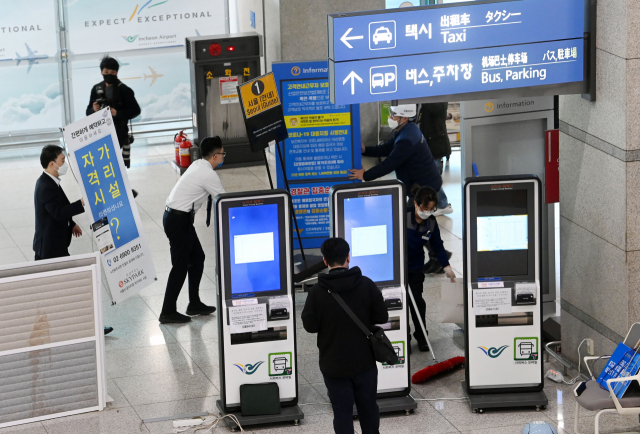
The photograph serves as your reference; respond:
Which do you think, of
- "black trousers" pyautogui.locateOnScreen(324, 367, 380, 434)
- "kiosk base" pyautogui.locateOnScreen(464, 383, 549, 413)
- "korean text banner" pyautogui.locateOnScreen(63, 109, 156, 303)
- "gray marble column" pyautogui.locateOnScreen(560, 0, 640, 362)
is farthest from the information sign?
"black trousers" pyautogui.locateOnScreen(324, 367, 380, 434)

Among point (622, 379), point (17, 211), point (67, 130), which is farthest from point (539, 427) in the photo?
point (17, 211)

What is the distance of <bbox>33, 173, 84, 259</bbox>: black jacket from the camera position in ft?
23.3

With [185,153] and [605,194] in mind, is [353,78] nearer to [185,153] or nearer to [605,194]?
[605,194]

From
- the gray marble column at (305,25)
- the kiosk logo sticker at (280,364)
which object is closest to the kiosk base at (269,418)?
the kiosk logo sticker at (280,364)

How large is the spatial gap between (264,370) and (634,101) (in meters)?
3.04

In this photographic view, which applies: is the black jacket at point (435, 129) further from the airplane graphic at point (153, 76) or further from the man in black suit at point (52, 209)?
the airplane graphic at point (153, 76)

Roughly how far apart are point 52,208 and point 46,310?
4.02ft

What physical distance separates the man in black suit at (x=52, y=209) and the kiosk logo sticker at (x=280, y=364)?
2.09 meters

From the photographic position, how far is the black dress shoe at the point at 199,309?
810 centimetres

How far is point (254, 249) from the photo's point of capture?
6.01 m

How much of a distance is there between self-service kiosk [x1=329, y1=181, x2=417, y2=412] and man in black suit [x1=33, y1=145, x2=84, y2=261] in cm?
223

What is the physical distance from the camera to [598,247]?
252 inches

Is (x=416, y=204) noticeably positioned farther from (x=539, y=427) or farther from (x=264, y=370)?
(x=539, y=427)

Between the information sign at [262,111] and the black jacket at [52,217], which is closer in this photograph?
the black jacket at [52,217]
